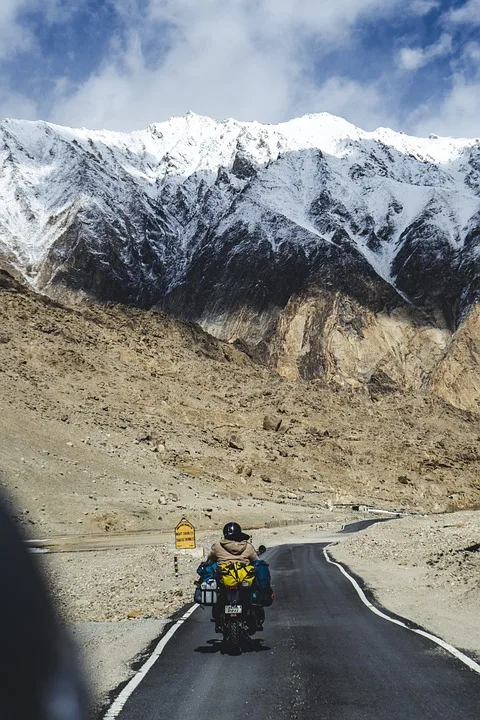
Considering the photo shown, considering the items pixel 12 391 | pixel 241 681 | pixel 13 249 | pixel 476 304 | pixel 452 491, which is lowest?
pixel 452 491

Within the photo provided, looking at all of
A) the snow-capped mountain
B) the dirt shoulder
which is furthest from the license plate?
the snow-capped mountain

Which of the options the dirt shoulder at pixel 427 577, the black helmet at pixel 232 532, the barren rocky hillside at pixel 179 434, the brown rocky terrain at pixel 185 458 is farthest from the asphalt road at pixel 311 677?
the barren rocky hillside at pixel 179 434

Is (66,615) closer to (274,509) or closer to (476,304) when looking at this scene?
(274,509)

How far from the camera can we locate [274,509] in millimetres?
62656

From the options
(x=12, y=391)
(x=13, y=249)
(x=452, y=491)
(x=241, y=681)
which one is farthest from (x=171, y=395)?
(x=13, y=249)

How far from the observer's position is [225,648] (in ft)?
33.8

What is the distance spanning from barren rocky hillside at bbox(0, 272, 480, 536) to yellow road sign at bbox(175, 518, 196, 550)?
16.6 meters

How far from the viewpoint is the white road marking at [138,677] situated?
283 inches

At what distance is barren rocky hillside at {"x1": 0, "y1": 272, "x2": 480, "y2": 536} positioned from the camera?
2130 inches

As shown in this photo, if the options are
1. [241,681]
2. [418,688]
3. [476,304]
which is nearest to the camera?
[418,688]

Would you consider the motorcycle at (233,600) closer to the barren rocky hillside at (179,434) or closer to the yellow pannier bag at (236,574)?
the yellow pannier bag at (236,574)

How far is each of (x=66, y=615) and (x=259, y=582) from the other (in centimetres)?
556

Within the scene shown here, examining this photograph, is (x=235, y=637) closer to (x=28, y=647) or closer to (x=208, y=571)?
(x=208, y=571)

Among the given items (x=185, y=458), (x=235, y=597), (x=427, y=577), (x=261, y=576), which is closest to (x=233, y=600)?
(x=235, y=597)
